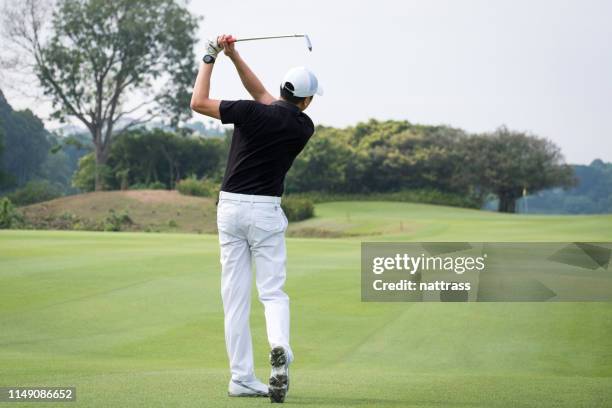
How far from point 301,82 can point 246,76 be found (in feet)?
1.43

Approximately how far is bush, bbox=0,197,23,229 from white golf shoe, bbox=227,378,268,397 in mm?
32158

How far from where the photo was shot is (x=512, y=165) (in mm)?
55938

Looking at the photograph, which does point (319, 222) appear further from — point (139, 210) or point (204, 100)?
point (204, 100)

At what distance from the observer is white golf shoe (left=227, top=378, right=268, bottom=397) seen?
5.88 meters

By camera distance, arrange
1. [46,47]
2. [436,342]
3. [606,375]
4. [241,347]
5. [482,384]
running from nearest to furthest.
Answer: [241,347] → [482,384] → [606,375] → [436,342] → [46,47]

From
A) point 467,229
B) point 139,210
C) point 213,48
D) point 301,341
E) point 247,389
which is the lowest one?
point 301,341

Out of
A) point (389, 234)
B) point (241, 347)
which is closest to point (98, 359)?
point (241, 347)

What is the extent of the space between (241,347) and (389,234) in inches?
1081

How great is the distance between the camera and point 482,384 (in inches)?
258

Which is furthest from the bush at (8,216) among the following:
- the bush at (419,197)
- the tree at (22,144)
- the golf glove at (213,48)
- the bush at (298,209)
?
the golf glove at (213,48)

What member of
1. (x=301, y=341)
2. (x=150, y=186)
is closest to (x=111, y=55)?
(x=150, y=186)

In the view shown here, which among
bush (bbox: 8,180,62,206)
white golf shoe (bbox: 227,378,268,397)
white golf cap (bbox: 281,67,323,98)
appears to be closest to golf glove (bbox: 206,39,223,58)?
white golf cap (bbox: 281,67,323,98)

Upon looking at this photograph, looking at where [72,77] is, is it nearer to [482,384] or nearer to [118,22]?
[118,22]

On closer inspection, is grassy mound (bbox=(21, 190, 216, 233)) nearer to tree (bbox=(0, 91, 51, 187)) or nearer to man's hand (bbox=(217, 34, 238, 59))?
tree (bbox=(0, 91, 51, 187))
